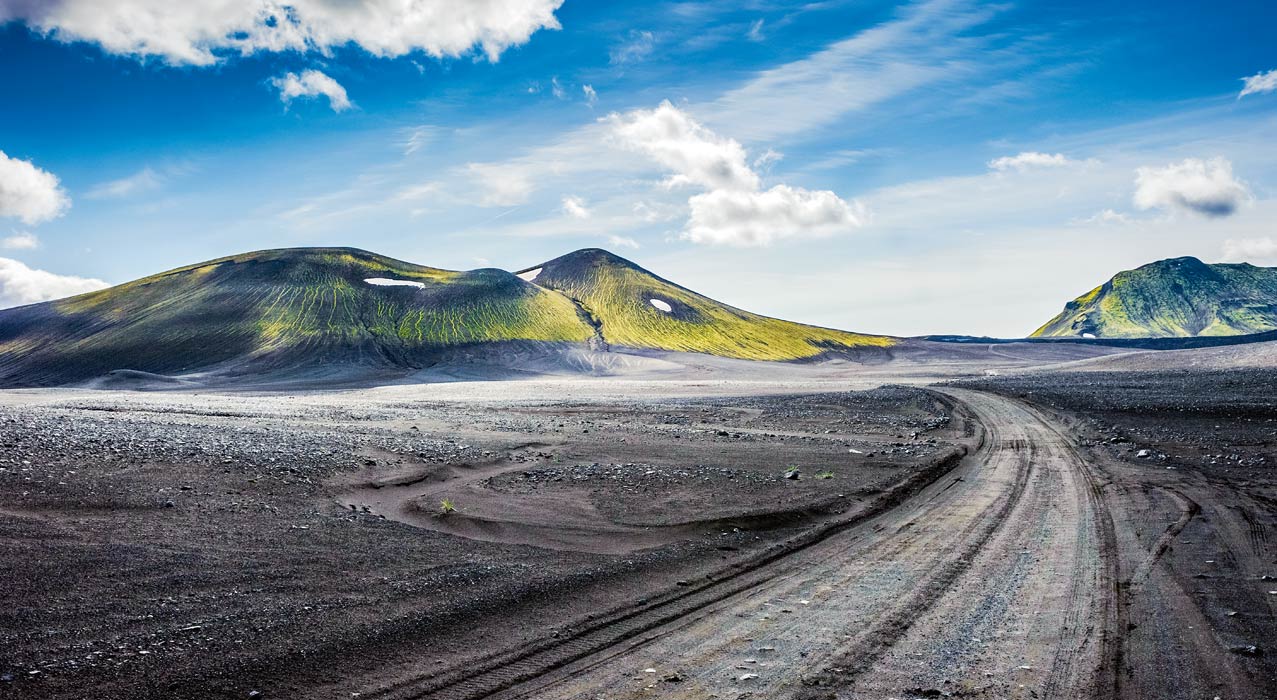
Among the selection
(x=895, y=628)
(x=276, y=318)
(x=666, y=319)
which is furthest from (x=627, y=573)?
(x=666, y=319)

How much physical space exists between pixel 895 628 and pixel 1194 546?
5191 millimetres

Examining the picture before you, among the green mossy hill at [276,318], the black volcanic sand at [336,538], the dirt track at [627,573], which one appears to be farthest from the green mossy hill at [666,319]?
the dirt track at [627,573]

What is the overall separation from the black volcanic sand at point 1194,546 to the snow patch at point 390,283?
347 ft

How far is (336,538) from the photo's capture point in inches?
387

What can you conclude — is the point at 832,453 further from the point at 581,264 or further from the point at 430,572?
the point at 581,264

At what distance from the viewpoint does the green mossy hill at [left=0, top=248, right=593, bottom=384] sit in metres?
86.6

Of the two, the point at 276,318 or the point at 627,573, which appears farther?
the point at 276,318

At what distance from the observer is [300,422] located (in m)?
25.8

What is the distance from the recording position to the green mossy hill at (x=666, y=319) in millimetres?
120188

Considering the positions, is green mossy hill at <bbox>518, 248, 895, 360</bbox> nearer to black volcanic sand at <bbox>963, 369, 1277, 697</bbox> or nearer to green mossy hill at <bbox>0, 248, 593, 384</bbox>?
green mossy hill at <bbox>0, 248, 593, 384</bbox>

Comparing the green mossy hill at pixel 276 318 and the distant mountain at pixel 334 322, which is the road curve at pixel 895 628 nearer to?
the distant mountain at pixel 334 322

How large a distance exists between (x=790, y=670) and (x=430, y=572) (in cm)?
452

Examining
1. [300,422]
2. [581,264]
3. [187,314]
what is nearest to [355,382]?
[187,314]

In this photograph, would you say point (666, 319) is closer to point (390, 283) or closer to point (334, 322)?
point (390, 283)
